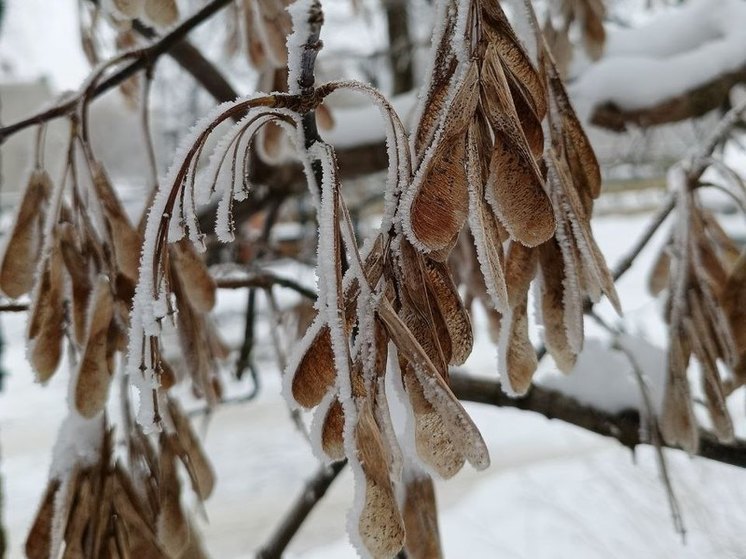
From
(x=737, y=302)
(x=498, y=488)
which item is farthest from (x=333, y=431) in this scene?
(x=498, y=488)

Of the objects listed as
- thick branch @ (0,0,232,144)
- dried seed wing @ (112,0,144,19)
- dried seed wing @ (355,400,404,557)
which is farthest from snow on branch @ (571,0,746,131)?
dried seed wing @ (355,400,404,557)

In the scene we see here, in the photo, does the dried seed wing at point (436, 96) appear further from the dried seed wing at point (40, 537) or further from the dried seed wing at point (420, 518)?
the dried seed wing at point (40, 537)

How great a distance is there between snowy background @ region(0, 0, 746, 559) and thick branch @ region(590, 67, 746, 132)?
0.04m

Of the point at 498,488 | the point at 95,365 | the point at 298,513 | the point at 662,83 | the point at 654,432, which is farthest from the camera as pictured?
the point at 498,488

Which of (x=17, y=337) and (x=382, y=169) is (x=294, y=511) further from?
(x=17, y=337)

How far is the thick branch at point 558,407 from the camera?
0.76 m

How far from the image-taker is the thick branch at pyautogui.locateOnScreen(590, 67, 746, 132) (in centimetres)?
137

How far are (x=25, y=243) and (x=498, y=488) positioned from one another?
5.91ft

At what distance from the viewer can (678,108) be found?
1397 millimetres

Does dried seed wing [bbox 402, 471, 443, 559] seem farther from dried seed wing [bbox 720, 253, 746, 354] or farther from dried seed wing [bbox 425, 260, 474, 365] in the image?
dried seed wing [bbox 720, 253, 746, 354]

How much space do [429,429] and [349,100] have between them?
93.6 inches

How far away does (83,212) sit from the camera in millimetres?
529

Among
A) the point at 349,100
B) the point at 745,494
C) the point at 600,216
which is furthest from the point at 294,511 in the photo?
the point at 600,216

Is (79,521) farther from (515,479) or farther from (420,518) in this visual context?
(515,479)
